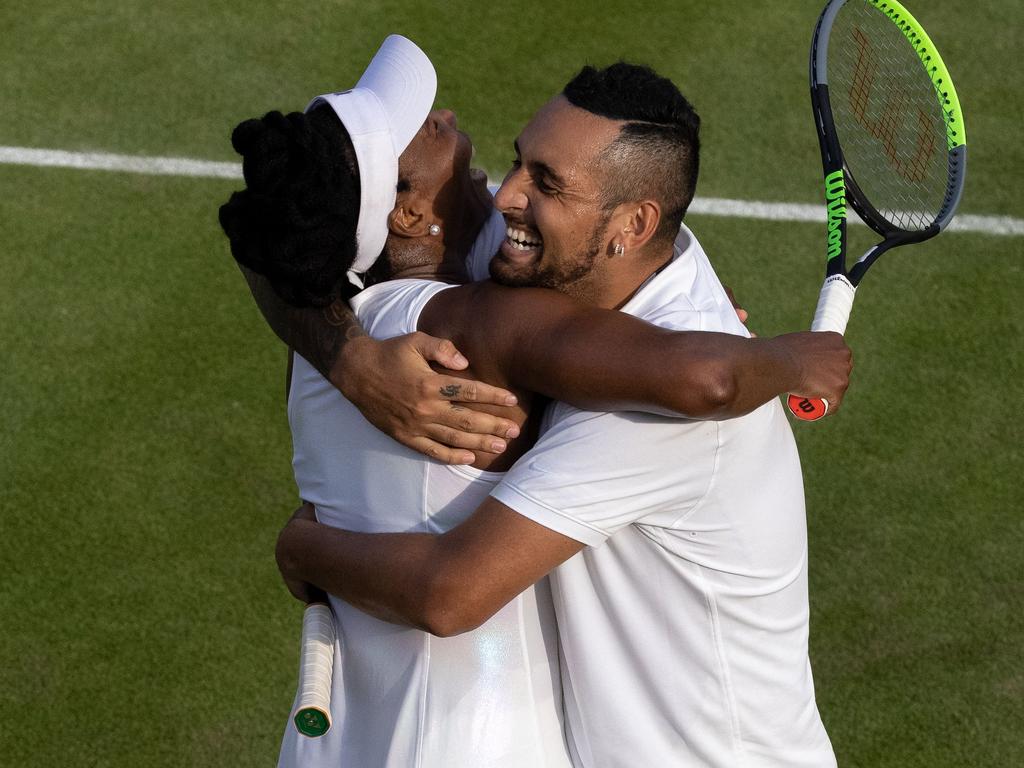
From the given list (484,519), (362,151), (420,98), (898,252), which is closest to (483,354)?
(484,519)

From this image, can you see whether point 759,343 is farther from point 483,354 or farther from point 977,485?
point 977,485

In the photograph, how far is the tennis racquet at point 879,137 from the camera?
4.21m

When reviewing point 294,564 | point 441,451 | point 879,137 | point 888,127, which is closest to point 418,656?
point 294,564

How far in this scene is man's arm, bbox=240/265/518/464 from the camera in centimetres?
298

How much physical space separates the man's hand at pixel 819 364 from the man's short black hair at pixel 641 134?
380mm

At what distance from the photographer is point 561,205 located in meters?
3.12

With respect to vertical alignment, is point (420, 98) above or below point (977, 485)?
above

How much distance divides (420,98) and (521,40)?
4.46 m

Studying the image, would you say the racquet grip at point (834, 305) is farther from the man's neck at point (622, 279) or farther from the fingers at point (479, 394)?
the fingers at point (479, 394)

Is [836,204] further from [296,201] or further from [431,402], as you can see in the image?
[296,201]

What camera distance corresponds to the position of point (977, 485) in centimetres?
568

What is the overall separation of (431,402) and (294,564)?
0.57m

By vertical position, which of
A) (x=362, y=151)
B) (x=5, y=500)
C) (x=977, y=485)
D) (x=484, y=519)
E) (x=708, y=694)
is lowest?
(x=5, y=500)

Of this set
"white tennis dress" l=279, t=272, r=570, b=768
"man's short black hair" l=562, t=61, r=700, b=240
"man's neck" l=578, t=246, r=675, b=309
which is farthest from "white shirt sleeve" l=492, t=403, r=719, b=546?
"man's short black hair" l=562, t=61, r=700, b=240
